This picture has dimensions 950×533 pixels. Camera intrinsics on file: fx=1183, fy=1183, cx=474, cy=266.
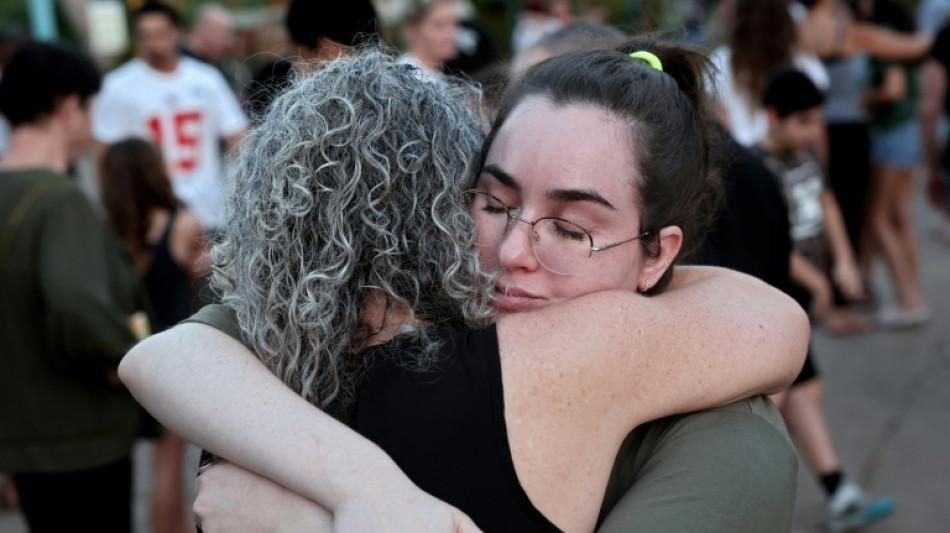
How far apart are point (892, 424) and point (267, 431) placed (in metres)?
5.05

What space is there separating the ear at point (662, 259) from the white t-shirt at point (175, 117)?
4.97m

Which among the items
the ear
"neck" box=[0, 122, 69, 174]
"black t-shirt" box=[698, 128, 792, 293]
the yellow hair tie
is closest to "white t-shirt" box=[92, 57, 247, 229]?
"neck" box=[0, 122, 69, 174]

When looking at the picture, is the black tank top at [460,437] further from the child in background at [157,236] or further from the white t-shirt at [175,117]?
the white t-shirt at [175,117]

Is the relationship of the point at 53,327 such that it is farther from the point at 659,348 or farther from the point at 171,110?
the point at 171,110

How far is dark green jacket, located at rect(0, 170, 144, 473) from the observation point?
3.53 meters

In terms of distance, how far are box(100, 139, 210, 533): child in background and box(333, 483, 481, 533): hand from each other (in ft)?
11.4

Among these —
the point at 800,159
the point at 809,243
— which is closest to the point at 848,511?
the point at 809,243

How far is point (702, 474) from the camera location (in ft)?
5.52

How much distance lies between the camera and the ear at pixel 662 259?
1.98 meters

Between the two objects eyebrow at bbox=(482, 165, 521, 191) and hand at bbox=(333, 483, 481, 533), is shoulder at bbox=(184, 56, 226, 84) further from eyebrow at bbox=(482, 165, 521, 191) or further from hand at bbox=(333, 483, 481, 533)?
hand at bbox=(333, 483, 481, 533)

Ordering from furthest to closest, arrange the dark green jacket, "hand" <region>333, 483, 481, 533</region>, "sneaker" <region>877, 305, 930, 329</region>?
1. "sneaker" <region>877, 305, 930, 329</region>
2. the dark green jacket
3. "hand" <region>333, 483, 481, 533</region>

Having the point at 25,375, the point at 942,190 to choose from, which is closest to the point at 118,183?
the point at 25,375

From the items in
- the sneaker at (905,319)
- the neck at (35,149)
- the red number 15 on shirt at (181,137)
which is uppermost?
the neck at (35,149)

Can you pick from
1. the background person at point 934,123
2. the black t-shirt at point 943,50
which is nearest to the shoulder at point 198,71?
the black t-shirt at point 943,50
